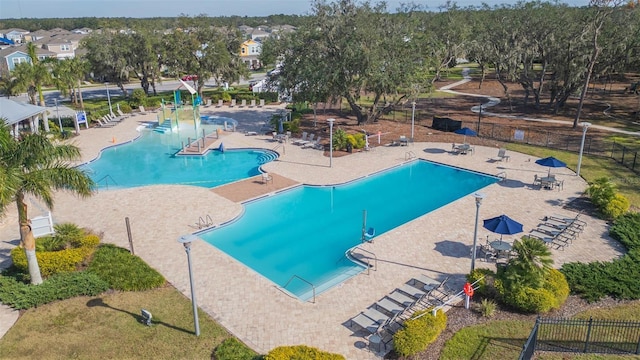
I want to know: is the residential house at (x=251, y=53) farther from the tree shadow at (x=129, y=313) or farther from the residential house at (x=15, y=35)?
the tree shadow at (x=129, y=313)

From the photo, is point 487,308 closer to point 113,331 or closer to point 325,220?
point 325,220

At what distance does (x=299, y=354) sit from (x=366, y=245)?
27.8 ft

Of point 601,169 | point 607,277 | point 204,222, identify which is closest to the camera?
point 607,277

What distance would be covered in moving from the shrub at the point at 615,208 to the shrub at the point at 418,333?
13279 mm

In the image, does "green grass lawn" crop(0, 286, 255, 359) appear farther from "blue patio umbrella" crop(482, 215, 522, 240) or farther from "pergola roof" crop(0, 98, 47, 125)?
"pergola roof" crop(0, 98, 47, 125)

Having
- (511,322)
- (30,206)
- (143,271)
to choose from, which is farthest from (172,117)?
(511,322)

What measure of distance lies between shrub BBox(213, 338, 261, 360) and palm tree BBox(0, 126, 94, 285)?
728 centimetres

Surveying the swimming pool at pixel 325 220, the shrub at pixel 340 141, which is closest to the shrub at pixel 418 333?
the swimming pool at pixel 325 220

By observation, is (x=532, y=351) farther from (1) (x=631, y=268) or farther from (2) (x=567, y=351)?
(1) (x=631, y=268)

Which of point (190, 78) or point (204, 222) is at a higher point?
point (190, 78)

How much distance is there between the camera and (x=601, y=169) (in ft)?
96.1

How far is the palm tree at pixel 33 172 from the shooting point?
14.8 m

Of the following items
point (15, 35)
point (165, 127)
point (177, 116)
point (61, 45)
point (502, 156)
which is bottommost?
point (502, 156)

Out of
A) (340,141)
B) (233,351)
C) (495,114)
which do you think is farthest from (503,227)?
(495,114)
